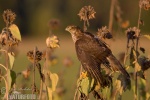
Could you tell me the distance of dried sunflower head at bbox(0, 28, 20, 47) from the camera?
13.9 feet

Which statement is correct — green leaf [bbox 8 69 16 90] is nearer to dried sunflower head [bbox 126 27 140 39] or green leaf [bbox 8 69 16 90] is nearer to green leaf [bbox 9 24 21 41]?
green leaf [bbox 9 24 21 41]

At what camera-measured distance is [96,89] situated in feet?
14.7

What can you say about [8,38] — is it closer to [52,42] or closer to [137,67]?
[52,42]

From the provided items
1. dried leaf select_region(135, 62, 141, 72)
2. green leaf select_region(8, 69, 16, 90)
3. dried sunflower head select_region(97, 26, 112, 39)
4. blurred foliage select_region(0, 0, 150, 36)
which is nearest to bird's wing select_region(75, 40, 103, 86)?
dried sunflower head select_region(97, 26, 112, 39)

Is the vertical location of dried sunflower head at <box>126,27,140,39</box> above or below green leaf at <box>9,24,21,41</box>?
above

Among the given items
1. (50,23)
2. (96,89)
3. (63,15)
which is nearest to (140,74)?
(96,89)

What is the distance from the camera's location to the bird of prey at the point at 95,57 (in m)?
4.47

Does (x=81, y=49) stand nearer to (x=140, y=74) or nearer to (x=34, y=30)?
(x=140, y=74)

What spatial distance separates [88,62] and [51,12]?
76.4ft

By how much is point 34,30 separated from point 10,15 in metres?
25.2

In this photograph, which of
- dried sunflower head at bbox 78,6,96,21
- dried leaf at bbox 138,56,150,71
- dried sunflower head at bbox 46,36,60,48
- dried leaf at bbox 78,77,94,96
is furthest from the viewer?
dried leaf at bbox 138,56,150,71

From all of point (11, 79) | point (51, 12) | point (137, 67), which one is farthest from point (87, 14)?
point (51, 12)

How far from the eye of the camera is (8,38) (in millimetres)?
4246

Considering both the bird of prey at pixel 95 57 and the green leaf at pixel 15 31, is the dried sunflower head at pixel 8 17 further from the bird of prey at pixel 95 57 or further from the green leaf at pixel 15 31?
the bird of prey at pixel 95 57
